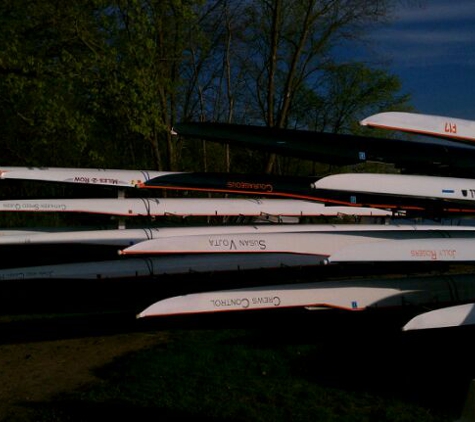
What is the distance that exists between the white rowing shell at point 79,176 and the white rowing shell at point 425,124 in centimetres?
453

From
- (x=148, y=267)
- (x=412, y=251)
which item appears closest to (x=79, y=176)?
(x=148, y=267)

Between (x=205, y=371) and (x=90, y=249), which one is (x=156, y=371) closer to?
(x=205, y=371)

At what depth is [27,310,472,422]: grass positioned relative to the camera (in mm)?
5168

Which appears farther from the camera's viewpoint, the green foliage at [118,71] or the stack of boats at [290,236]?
the green foliage at [118,71]

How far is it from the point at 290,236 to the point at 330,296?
0.87 meters

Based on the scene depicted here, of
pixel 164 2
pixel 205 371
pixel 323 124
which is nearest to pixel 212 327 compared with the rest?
pixel 205 371

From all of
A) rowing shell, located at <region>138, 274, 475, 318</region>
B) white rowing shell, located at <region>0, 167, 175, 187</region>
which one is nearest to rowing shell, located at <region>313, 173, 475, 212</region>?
rowing shell, located at <region>138, 274, 475, 318</region>

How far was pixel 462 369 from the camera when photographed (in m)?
6.29

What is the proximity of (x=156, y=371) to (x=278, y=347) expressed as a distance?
1574mm

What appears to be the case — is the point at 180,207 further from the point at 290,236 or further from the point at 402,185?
the point at 402,185

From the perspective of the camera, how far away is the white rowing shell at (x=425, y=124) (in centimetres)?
647

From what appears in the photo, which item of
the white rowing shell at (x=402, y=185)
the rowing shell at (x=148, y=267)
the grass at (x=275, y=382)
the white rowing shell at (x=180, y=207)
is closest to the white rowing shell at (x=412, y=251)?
the white rowing shell at (x=402, y=185)

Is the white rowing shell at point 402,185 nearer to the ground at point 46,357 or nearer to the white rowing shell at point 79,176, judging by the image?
the ground at point 46,357

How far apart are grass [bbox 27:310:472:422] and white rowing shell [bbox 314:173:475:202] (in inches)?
68.9
